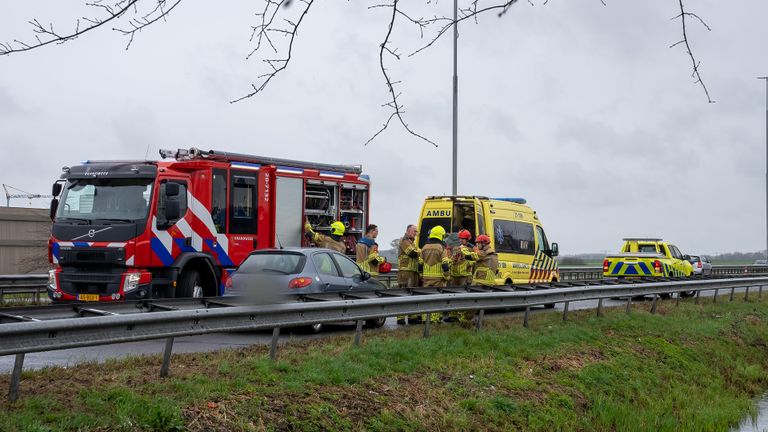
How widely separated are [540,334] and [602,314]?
3.75 metres

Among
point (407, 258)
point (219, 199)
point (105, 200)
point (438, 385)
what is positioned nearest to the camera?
point (438, 385)

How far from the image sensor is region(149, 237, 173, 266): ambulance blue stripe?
16.3 meters

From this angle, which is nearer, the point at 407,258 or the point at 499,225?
the point at 407,258

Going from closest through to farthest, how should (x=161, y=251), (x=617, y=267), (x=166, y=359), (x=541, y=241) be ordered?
(x=166, y=359), (x=161, y=251), (x=541, y=241), (x=617, y=267)

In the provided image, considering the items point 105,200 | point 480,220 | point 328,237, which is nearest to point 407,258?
point 328,237

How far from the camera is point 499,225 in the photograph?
65.1 ft

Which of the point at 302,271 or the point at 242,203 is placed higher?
the point at 242,203

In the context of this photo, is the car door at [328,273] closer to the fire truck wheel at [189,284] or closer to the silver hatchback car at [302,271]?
the silver hatchback car at [302,271]

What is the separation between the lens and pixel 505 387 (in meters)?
10.5

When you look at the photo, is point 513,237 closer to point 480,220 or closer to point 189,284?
point 480,220

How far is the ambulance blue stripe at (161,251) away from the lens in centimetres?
1625

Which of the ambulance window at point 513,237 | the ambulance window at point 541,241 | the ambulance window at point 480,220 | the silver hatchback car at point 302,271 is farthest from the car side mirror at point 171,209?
the ambulance window at point 541,241

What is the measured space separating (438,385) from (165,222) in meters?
8.15

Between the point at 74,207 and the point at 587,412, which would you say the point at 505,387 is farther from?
the point at 74,207
